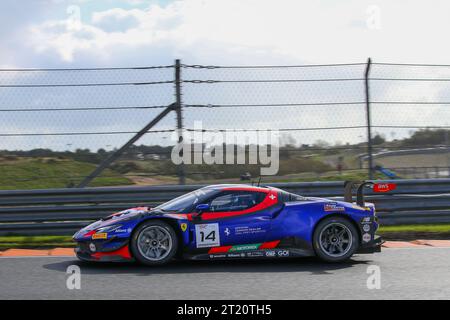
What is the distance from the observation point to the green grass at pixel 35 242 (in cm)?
1084

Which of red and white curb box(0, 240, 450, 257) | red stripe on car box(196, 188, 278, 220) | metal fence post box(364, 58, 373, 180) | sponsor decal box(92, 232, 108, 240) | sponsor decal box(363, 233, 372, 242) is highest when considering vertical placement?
metal fence post box(364, 58, 373, 180)

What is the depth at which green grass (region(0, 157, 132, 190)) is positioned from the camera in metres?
11.5

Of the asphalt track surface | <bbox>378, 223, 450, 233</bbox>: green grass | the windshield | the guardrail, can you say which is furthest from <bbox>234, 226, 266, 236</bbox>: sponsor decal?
<bbox>378, 223, 450, 233</bbox>: green grass

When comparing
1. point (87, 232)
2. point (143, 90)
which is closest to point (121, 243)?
point (87, 232)

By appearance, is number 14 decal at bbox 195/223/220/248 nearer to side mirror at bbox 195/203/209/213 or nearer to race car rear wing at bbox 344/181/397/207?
side mirror at bbox 195/203/209/213

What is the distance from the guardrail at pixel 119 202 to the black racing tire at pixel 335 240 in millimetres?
2881

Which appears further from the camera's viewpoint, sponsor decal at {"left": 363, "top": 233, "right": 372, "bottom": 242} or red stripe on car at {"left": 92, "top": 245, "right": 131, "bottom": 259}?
sponsor decal at {"left": 363, "top": 233, "right": 372, "bottom": 242}

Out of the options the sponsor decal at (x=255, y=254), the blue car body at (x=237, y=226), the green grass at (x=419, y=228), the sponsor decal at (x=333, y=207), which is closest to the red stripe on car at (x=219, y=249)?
the blue car body at (x=237, y=226)

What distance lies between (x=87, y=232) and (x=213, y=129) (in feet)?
11.9

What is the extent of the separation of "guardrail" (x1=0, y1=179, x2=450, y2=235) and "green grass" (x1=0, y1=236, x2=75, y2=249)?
11 centimetres

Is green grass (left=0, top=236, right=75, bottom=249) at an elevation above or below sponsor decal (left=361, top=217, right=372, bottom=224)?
below

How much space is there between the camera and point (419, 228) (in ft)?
38.9

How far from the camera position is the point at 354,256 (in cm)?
952

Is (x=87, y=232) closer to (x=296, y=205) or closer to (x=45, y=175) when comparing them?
A: (x=296, y=205)
